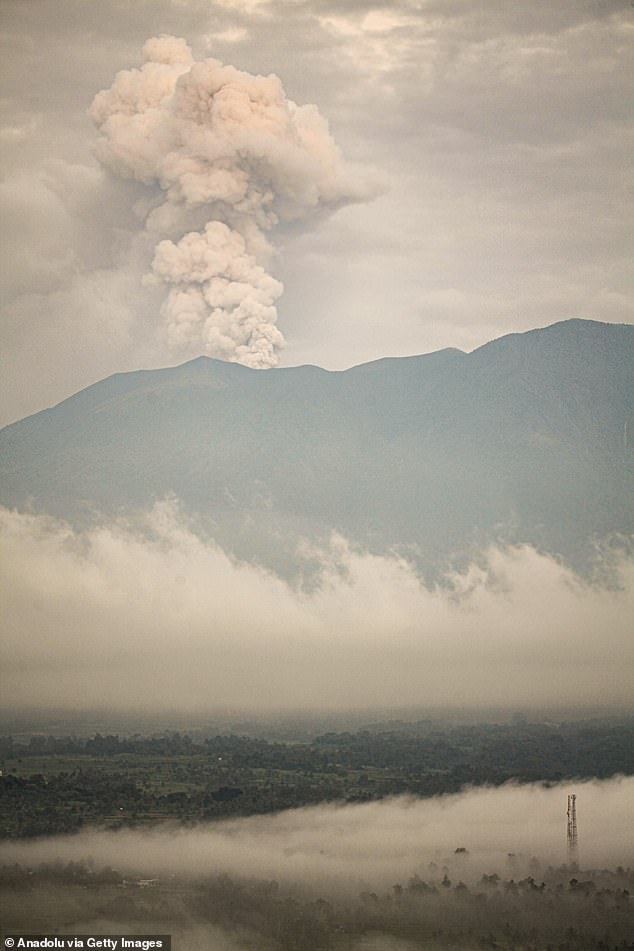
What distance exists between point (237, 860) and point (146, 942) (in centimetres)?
617

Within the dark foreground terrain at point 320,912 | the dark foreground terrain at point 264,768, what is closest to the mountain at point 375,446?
the dark foreground terrain at point 264,768

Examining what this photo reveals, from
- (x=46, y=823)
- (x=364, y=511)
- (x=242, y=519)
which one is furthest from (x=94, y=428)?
(x=46, y=823)

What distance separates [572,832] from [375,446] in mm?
26709

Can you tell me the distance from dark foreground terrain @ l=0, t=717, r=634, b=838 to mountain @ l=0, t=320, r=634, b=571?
952cm

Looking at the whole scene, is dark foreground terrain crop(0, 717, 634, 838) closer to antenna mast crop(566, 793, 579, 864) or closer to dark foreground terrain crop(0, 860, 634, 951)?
antenna mast crop(566, 793, 579, 864)

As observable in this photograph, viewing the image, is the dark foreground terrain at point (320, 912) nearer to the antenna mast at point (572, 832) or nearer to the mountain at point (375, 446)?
the antenna mast at point (572, 832)

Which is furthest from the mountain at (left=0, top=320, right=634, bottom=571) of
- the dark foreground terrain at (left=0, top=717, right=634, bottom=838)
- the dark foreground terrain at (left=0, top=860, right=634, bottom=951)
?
the dark foreground terrain at (left=0, top=860, right=634, bottom=951)

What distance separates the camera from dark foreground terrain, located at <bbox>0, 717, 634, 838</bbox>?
34.6 meters

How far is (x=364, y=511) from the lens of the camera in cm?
5441

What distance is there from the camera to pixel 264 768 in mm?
40875

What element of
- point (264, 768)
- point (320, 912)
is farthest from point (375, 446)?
point (320, 912)

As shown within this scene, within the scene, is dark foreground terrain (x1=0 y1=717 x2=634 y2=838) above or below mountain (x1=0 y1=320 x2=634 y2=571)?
below

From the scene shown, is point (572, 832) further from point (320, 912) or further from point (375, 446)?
point (375, 446)

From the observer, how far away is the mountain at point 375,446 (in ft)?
172
